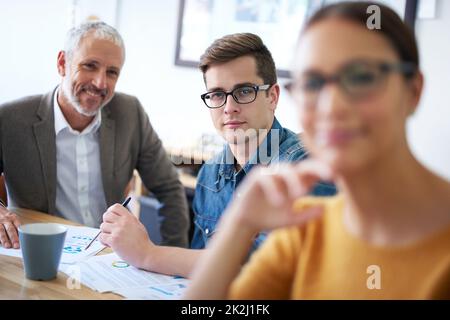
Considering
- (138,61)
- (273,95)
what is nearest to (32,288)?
(273,95)

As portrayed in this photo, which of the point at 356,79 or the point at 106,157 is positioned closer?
the point at 356,79

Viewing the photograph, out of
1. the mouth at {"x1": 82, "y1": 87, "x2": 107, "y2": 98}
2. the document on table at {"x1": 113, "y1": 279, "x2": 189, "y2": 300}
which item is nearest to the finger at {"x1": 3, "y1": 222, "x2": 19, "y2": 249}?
the document on table at {"x1": 113, "y1": 279, "x2": 189, "y2": 300}

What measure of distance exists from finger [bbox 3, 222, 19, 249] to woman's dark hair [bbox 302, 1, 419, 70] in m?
0.97

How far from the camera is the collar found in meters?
1.79

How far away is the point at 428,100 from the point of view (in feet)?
8.04

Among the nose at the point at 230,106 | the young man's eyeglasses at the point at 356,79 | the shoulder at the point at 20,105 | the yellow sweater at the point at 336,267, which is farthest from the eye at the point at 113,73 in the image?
the young man's eyeglasses at the point at 356,79

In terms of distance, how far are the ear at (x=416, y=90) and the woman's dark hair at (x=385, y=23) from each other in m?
0.01

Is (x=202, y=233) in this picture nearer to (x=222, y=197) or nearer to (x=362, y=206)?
(x=222, y=197)

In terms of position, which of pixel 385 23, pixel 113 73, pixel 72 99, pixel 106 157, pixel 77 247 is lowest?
pixel 77 247

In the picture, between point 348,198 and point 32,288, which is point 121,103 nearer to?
point 32,288

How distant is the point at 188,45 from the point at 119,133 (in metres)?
1.59

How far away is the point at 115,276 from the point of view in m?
1.05

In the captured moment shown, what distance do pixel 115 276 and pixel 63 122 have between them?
91cm

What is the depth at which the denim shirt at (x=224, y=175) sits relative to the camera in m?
1.35
